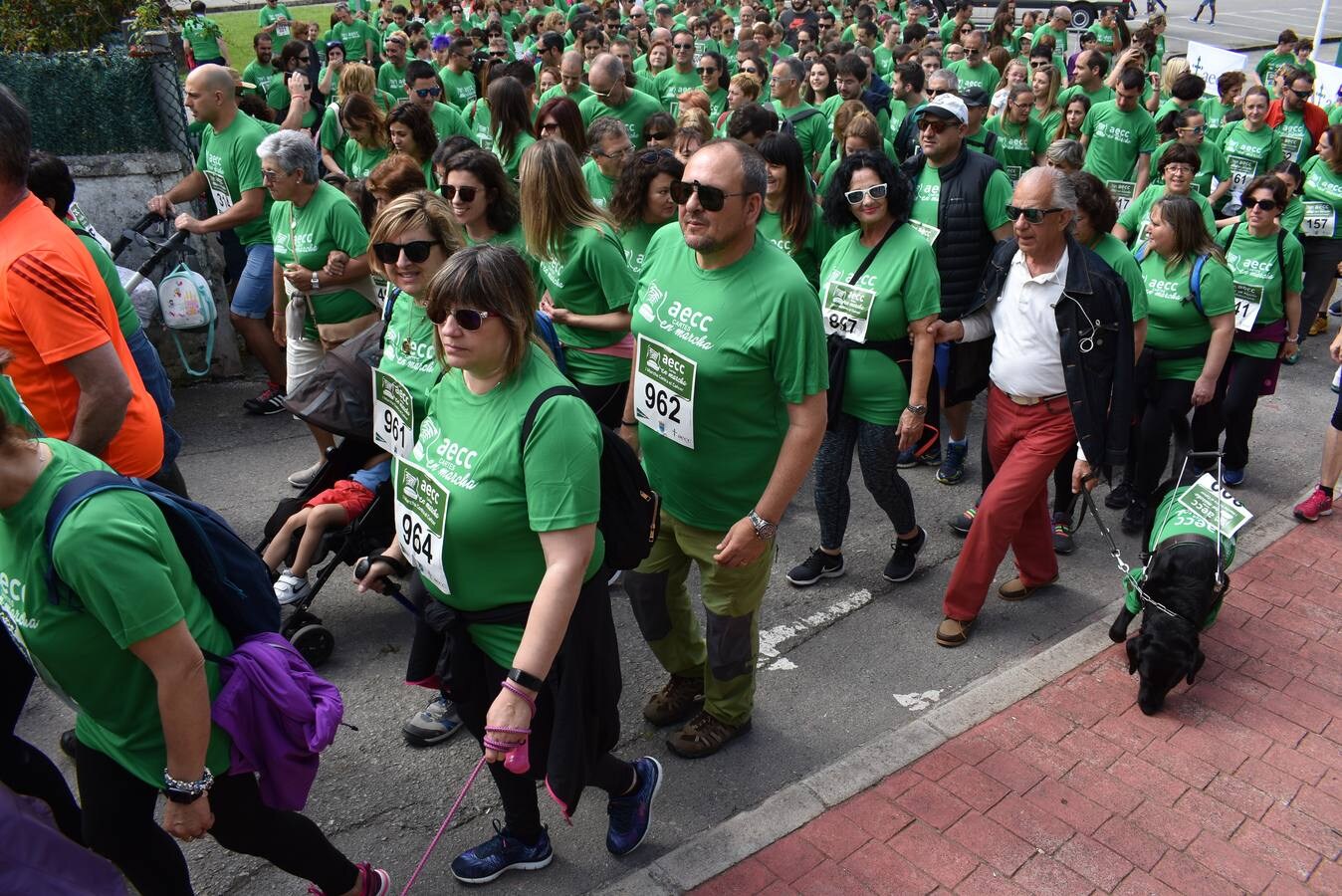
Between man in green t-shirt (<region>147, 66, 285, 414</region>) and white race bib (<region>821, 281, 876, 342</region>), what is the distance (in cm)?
352

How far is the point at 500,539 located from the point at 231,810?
984mm

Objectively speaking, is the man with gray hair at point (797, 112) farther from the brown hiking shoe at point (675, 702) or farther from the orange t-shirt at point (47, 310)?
the orange t-shirt at point (47, 310)

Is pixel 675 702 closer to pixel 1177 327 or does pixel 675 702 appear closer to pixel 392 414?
pixel 392 414

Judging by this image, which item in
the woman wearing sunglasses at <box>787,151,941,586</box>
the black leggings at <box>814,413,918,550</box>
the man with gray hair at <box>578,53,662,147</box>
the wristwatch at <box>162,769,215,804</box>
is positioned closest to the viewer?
the wristwatch at <box>162,769,215,804</box>

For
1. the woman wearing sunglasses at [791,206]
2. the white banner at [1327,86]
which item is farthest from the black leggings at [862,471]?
the white banner at [1327,86]

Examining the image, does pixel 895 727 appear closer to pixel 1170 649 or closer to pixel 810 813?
pixel 810 813

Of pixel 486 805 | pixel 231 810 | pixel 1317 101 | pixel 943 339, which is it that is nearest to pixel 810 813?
pixel 486 805

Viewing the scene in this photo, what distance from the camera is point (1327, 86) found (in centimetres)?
1192

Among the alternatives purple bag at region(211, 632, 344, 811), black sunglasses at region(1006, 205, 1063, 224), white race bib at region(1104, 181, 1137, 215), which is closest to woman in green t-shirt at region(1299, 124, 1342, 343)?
white race bib at region(1104, 181, 1137, 215)

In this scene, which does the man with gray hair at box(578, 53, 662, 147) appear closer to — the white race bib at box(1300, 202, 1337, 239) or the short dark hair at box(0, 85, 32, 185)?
the white race bib at box(1300, 202, 1337, 239)

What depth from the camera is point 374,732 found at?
4.24m

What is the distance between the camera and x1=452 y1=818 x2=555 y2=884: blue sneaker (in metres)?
3.45

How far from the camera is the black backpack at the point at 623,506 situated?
9.89ft

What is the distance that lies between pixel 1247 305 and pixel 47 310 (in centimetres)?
588
